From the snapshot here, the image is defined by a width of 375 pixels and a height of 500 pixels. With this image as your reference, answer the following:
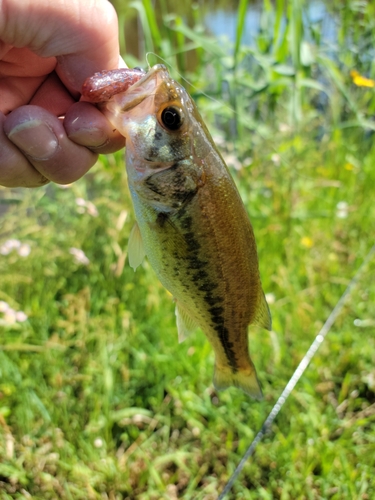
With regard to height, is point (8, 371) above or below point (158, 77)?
below

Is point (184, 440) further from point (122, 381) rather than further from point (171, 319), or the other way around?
point (171, 319)

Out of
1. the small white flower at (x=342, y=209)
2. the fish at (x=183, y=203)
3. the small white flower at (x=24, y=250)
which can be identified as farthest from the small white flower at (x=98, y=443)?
the small white flower at (x=342, y=209)

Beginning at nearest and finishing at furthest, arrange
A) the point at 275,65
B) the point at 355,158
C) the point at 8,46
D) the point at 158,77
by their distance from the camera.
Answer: the point at 158,77, the point at 8,46, the point at 275,65, the point at 355,158

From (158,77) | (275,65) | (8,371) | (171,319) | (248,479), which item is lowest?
(248,479)

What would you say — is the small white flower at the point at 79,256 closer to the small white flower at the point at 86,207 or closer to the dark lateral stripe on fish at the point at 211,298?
the small white flower at the point at 86,207

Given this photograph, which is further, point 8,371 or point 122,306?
point 122,306

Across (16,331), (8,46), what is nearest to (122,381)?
(16,331)

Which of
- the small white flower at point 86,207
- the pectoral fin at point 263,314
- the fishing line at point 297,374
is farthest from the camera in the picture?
the small white flower at point 86,207
